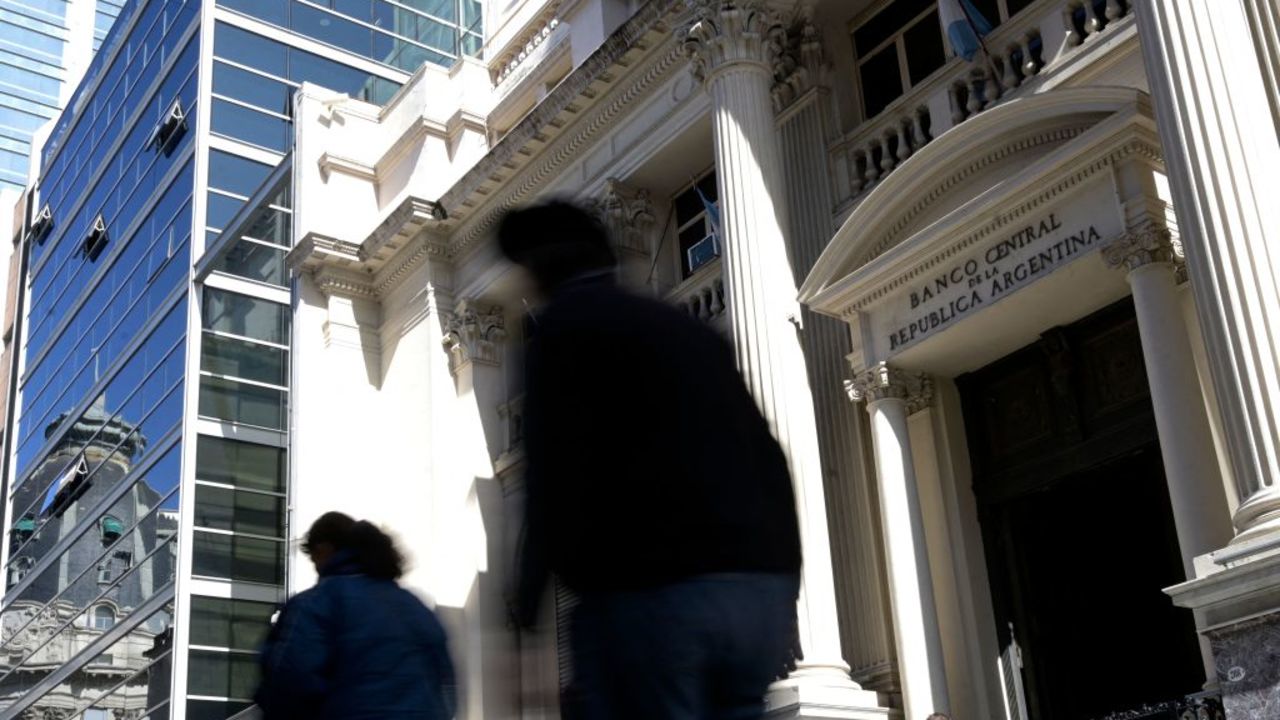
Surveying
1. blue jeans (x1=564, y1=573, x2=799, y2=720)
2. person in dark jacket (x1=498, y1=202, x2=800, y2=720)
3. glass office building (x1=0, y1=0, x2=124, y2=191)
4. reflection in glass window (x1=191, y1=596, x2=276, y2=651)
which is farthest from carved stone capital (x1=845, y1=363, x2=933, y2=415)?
glass office building (x1=0, y1=0, x2=124, y2=191)

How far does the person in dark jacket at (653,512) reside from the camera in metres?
3.21

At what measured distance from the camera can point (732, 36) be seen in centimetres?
1461

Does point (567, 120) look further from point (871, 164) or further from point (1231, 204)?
point (1231, 204)

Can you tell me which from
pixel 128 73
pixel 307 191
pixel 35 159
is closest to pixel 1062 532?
pixel 307 191

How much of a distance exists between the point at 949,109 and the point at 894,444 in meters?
3.11

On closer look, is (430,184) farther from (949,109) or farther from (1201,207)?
(1201,207)

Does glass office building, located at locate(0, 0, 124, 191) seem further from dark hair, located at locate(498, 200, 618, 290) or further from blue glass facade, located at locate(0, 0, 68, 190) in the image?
dark hair, located at locate(498, 200, 618, 290)

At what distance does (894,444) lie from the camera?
1277cm

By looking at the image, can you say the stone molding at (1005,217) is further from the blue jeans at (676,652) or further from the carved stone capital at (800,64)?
the blue jeans at (676,652)

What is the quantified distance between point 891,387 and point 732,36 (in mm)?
3930

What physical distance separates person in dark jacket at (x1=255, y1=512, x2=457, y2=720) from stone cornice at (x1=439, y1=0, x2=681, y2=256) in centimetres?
1152

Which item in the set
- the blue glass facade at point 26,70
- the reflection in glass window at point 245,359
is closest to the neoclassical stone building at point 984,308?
the reflection in glass window at point 245,359

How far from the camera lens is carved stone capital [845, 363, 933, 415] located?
13037mm

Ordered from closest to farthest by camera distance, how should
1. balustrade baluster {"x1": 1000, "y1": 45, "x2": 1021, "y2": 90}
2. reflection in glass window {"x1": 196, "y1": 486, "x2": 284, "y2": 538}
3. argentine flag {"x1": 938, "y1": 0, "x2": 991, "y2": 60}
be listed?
balustrade baluster {"x1": 1000, "y1": 45, "x2": 1021, "y2": 90} → argentine flag {"x1": 938, "y1": 0, "x2": 991, "y2": 60} → reflection in glass window {"x1": 196, "y1": 486, "x2": 284, "y2": 538}
